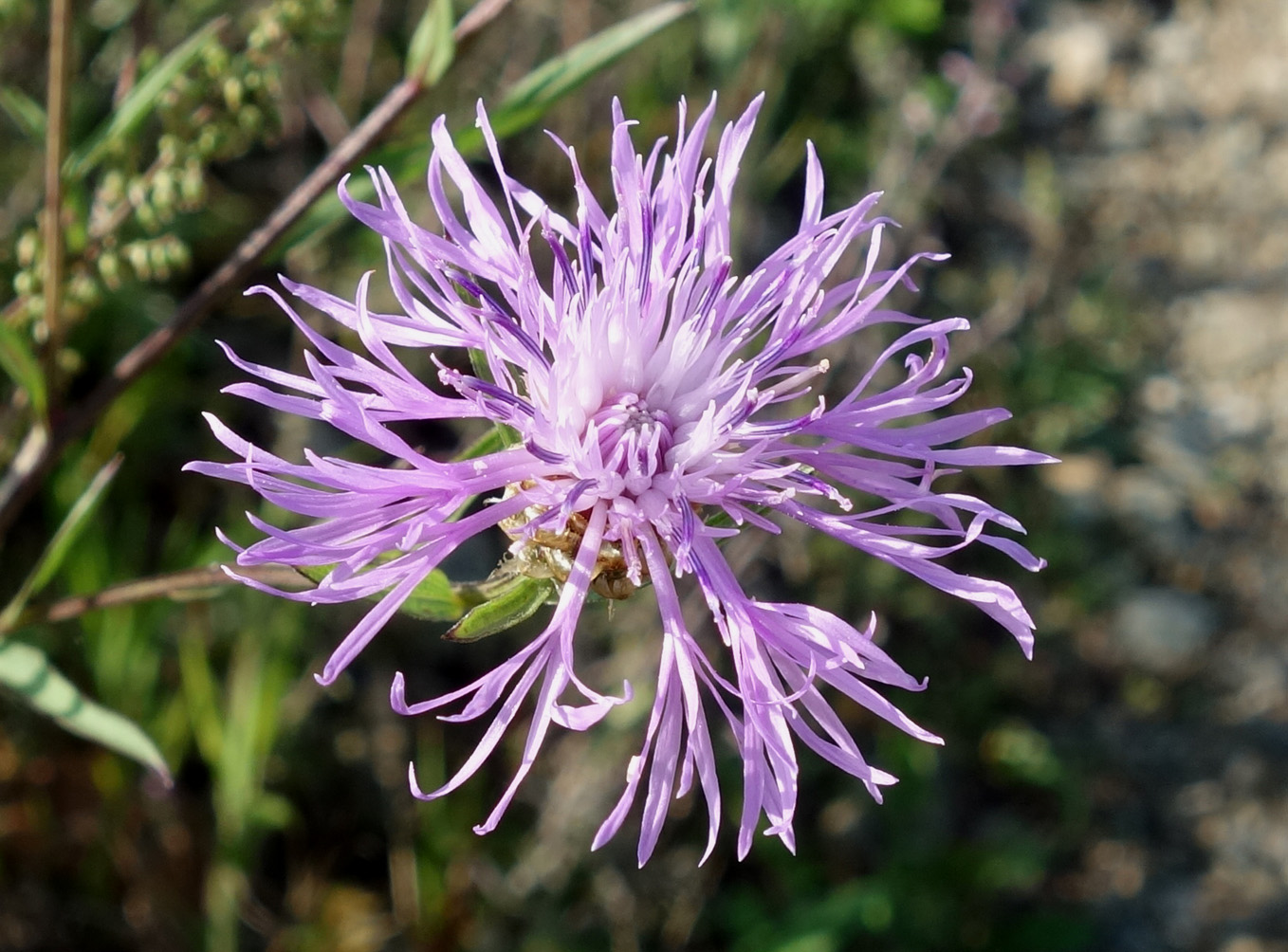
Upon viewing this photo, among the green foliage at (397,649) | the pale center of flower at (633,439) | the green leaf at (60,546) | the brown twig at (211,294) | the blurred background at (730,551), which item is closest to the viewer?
the pale center of flower at (633,439)

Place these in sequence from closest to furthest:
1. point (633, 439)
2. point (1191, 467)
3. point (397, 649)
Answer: point (633, 439) < point (397, 649) < point (1191, 467)

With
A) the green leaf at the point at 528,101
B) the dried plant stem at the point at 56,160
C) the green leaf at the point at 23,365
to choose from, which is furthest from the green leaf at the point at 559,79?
the green leaf at the point at 23,365

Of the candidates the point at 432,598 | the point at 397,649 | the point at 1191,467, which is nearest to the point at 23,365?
the point at 432,598

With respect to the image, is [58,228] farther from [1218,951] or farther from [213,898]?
[1218,951]

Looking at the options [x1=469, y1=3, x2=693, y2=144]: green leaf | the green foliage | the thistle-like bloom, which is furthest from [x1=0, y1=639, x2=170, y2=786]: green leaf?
[x1=469, y1=3, x2=693, y2=144]: green leaf

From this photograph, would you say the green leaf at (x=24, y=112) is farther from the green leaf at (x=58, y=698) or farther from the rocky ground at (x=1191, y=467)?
the rocky ground at (x=1191, y=467)

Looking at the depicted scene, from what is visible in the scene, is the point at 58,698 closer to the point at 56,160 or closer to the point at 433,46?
the point at 56,160
